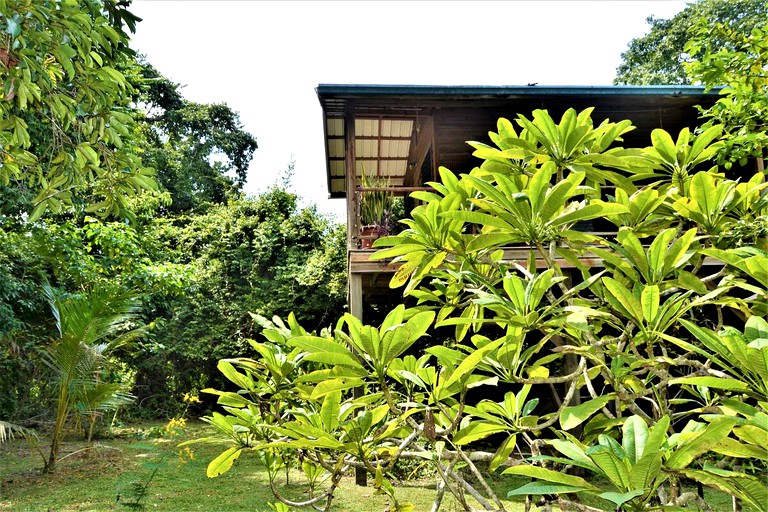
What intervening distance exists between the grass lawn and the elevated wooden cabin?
2.06 metres

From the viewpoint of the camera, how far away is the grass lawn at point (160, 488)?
5.31 meters

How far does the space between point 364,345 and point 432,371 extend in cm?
17

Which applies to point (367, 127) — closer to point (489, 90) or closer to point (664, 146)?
point (489, 90)

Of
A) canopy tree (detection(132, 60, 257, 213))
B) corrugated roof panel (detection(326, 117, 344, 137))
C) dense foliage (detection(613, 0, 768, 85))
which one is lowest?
corrugated roof panel (detection(326, 117, 344, 137))

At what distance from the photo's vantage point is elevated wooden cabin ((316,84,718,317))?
19.7ft

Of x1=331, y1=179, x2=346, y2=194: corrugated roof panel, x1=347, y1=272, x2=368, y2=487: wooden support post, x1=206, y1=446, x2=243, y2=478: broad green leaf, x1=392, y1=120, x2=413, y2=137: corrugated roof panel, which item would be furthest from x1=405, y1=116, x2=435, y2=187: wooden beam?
x1=206, y1=446, x2=243, y2=478: broad green leaf

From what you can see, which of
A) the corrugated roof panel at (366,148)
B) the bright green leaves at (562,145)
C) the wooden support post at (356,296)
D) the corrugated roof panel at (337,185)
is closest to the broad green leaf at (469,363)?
the bright green leaves at (562,145)

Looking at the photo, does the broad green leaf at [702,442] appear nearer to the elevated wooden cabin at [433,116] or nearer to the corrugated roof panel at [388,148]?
the elevated wooden cabin at [433,116]

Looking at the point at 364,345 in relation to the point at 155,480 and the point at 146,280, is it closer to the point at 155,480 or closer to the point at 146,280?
the point at 155,480

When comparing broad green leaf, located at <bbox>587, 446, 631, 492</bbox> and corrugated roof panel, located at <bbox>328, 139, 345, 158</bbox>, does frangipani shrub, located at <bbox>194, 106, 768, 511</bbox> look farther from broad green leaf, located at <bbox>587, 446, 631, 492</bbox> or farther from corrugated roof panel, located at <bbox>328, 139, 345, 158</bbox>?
corrugated roof panel, located at <bbox>328, 139, 345, 158</bbox>

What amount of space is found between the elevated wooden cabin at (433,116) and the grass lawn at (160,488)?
2060 mm

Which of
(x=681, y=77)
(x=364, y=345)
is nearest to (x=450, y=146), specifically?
(x=364, y=345)

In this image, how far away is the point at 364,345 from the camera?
1.24 meters

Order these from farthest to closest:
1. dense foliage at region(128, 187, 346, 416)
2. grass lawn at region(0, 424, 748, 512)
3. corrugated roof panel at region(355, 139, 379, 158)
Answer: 1. dense foliage at region(128, 187, 346, 416)
2. corrugated roof panel at region(355, 139, 379, 158)
3. grass lawn at region(0, 424, 748, 512)
